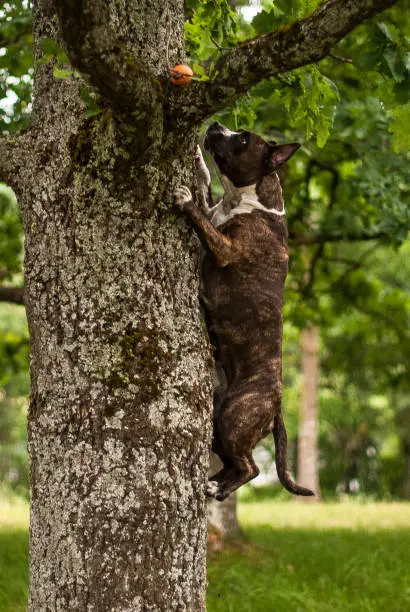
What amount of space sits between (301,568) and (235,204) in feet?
18.0

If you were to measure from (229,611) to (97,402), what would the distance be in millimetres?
3558

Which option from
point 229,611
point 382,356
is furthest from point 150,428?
point 382,356

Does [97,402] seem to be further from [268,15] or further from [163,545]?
[268,15]

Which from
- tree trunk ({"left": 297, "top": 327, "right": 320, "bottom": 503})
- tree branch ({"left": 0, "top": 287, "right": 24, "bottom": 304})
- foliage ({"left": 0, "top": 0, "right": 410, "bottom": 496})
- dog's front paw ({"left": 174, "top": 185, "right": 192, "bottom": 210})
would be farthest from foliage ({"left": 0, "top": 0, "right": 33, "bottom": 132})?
tree trunk ({"left": 297, "top": 327, "right": 320, "bottom": 503})

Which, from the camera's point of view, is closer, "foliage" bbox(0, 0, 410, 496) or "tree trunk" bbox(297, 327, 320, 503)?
"foliage" bbox(0, 0, 410, 496)

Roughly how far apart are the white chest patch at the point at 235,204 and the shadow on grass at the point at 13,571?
367cm

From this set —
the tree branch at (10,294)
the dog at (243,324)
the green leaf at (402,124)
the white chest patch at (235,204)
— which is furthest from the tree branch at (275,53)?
the tree branch at (10,294)

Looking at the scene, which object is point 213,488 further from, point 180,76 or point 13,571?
point 13,571

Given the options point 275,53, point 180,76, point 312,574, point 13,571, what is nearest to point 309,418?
point 312,574

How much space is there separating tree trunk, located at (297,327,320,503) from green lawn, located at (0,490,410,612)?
6084mm

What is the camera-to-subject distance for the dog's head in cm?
413

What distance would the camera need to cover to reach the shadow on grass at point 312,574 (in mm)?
6590

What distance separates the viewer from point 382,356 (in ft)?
45.1

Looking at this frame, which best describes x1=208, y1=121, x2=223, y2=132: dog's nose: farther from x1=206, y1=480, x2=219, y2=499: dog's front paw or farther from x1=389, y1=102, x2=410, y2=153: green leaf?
x1=206, y1=480, x2=219, y2=499: dog's front paw
